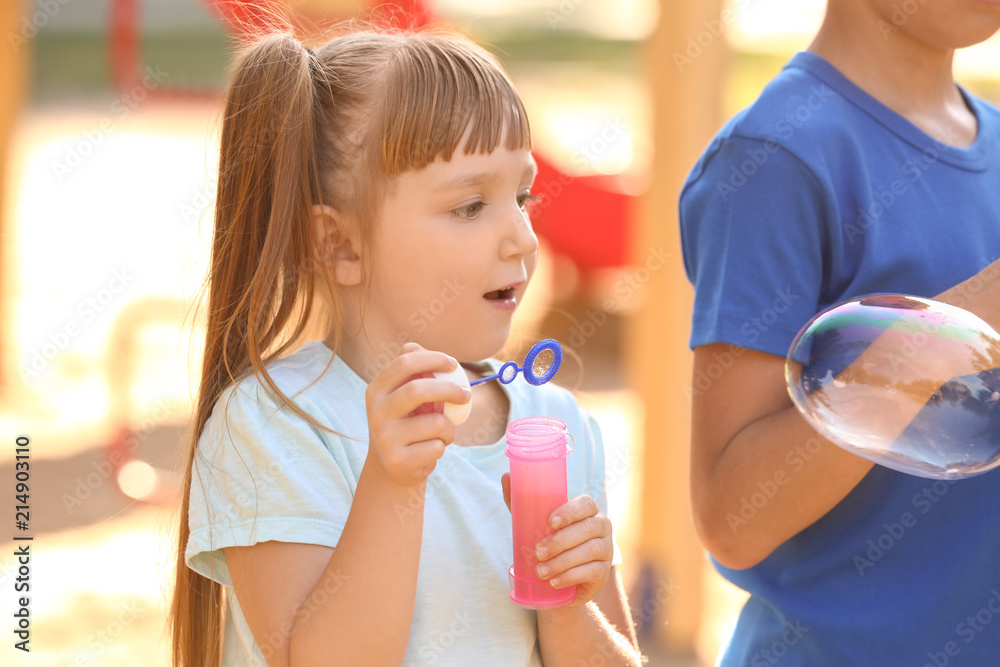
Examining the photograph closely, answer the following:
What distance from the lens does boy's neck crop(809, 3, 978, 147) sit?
1.26 m

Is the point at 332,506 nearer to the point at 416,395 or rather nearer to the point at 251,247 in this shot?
the point at 416,395

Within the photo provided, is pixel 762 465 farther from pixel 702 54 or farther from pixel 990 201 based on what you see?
pixel 702 54

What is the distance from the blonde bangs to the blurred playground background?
0.31 meters

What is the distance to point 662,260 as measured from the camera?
8.64ft

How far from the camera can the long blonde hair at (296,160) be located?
1.11 metres

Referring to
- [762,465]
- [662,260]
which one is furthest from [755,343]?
[662,260]

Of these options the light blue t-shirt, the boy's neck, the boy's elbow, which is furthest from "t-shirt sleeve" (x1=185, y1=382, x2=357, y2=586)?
the boy's neck

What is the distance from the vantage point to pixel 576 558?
982 mm

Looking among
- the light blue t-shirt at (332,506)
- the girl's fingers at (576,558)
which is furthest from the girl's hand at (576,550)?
the light blue t-shirt at (332,506)

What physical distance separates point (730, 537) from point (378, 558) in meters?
0.45

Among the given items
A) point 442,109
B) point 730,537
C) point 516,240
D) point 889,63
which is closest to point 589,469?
point 730,537

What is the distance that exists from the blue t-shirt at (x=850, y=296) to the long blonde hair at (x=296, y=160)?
29cm

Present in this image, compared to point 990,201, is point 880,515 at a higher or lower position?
lower

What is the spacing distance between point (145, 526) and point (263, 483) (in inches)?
115
